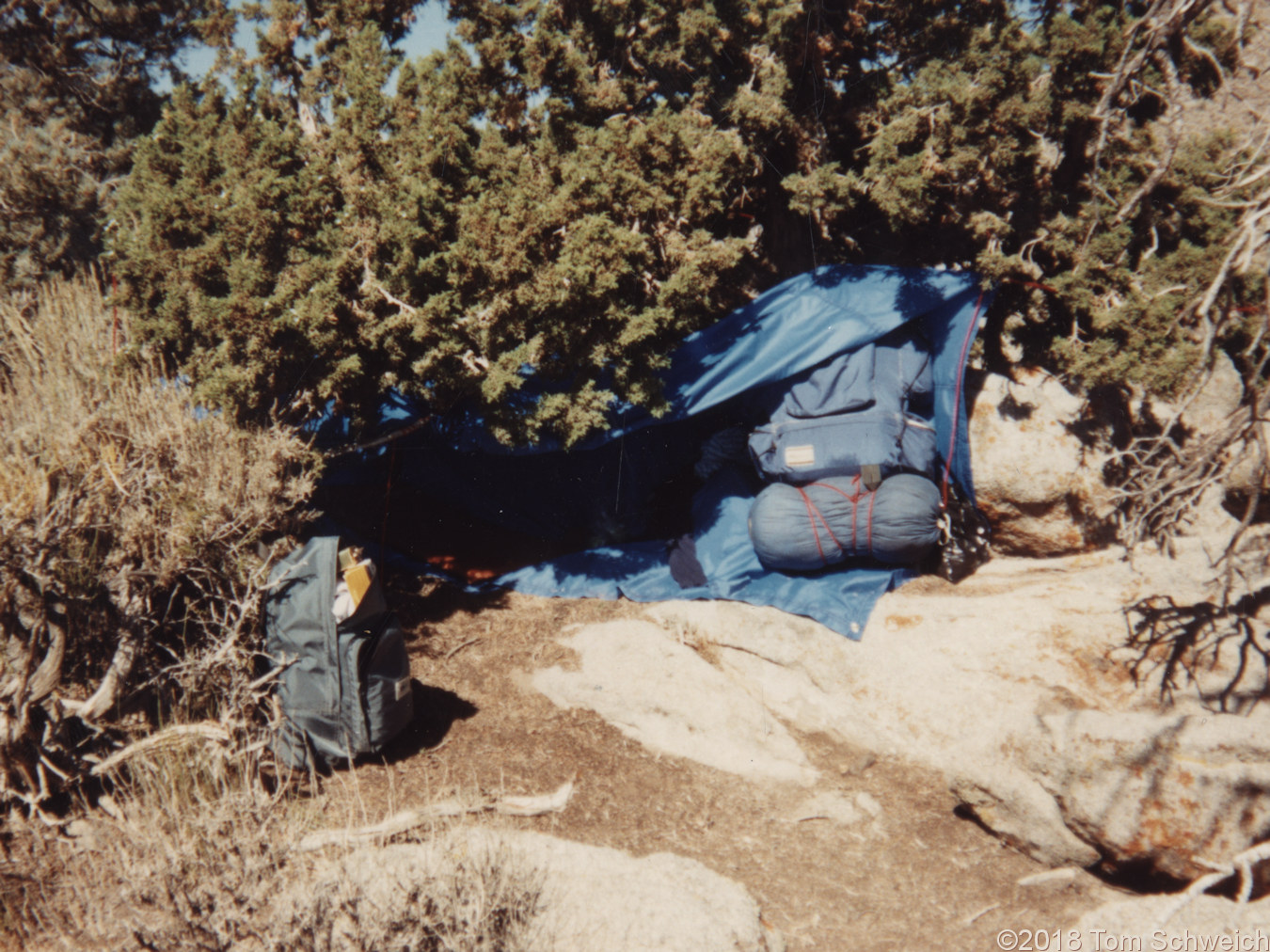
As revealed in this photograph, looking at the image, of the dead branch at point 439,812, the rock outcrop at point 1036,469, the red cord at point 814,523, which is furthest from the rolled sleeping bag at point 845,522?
the dead branch at point 439,812

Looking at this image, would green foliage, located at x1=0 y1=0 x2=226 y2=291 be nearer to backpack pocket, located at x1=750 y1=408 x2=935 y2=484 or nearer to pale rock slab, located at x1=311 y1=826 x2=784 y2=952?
backpack pocket, located at x1=750 y1=408 x2=935 y2=484

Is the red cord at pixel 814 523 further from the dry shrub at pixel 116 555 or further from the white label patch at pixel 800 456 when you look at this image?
the dry shrub at pixel 116 555

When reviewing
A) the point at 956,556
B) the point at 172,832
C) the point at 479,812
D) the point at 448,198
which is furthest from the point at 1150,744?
the point at 448,198

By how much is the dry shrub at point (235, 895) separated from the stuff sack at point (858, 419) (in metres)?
2.70

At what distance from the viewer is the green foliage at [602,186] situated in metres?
3.78

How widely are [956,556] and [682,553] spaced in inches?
62.2

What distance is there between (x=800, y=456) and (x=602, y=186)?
180cm

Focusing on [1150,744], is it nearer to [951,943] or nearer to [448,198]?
[951,943]

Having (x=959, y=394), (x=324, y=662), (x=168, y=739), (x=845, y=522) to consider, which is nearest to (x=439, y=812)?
(x=324, y=662)

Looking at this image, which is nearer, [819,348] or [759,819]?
[759,819]

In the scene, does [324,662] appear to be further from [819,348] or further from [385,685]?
[819,348]

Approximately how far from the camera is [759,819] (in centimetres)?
341

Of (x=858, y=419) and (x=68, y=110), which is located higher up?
(x=68, y=110)

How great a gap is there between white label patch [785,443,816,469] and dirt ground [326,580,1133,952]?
147 cm
